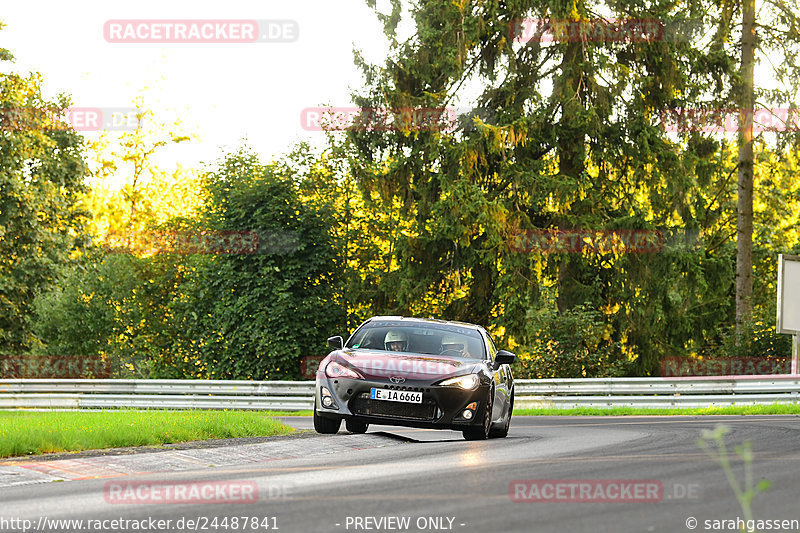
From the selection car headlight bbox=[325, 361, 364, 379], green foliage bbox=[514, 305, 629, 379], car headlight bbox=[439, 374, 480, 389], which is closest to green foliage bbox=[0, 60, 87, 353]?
green foliage bbox=[514, 305, 629, 379]

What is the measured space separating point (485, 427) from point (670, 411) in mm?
12288

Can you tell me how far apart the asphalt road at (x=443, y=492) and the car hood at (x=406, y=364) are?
3.87ft

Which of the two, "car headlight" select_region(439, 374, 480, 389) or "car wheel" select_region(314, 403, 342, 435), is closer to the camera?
"car headlight" select_region(439, 374, 480, 389)

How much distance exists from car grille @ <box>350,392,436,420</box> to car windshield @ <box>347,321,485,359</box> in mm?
1215

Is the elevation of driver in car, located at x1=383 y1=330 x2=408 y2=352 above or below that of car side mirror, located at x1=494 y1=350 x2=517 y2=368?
above

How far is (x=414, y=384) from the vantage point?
13.6m

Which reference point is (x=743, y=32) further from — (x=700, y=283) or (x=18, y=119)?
(x=18, y=119)

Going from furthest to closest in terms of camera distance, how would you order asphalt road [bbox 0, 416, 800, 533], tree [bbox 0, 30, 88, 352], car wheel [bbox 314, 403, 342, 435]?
tree [bbox 0, 30, 88, 352] < car wheel [bbox 314, 403, 342, 435] < asphalt road [bbox 0, 416, 800, 533]

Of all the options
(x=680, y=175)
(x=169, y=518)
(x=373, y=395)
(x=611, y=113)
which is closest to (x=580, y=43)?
(x=611, y=113)

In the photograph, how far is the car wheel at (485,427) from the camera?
14055mm

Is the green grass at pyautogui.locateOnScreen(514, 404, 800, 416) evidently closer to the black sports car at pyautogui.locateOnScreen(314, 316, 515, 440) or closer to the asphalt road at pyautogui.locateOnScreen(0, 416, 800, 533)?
the black sports car at pyautogui.locateOnScreen(314, 316, 515, 440)

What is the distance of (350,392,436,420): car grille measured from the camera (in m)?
13.6

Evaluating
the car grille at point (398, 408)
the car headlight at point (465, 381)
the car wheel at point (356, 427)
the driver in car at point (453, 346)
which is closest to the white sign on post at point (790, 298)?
the driver in car at point (453, 346)

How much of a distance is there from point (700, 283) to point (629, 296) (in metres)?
2.26
